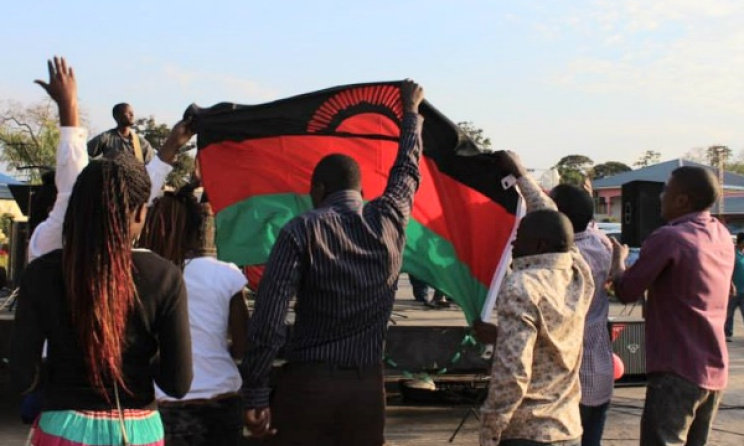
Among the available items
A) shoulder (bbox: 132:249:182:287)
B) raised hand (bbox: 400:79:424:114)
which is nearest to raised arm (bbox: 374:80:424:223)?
raised hand (bbox: 400:79:424:114)

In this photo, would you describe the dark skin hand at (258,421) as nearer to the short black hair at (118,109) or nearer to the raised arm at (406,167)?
the raised arm at (406,167)

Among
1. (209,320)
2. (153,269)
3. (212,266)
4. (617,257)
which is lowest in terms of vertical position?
(209,320)

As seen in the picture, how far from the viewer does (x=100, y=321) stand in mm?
2354

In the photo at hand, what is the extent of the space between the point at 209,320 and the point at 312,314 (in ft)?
1.73

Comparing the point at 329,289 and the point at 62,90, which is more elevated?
the point at 62,90

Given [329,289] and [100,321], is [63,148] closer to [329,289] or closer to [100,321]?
[100,321]

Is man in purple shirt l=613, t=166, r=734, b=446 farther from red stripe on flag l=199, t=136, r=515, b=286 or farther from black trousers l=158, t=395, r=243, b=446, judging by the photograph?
black trousers l=158, t=395, r=243, b=446

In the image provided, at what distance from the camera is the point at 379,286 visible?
127 inches

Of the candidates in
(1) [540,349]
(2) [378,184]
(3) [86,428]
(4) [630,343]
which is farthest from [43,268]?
(4) [630,343]

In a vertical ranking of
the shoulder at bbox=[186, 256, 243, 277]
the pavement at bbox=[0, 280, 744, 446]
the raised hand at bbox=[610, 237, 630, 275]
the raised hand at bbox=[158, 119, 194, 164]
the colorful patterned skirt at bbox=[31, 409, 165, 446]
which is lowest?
the pavement at bbox=[0, 280, 744, 446]

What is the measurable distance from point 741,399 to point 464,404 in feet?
11.1

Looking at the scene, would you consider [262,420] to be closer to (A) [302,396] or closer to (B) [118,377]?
(A) [302,396]

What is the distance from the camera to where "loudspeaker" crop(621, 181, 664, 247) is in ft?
29.9

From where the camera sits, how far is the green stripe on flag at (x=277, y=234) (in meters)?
5.03
